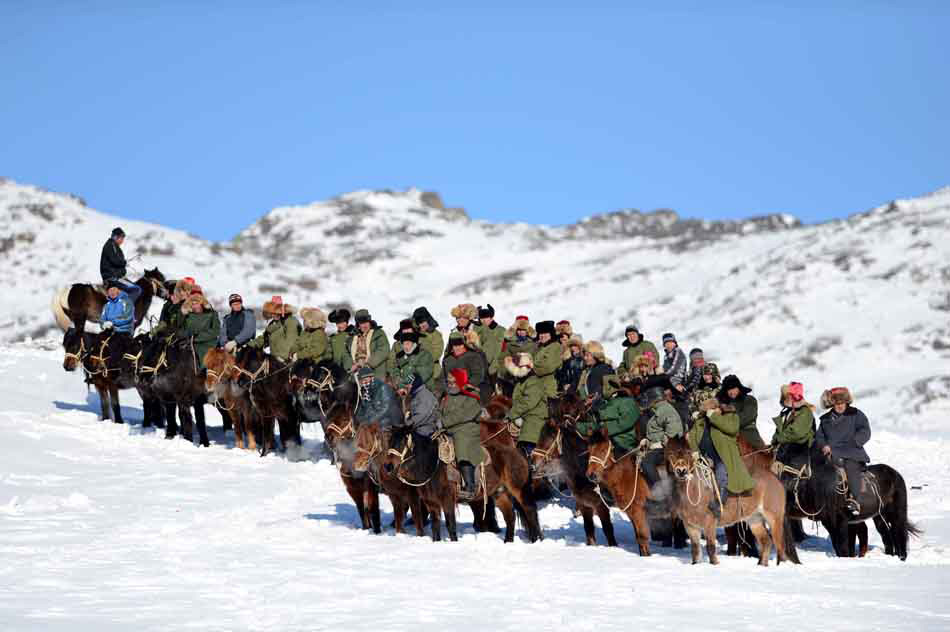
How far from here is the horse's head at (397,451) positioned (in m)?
14.4

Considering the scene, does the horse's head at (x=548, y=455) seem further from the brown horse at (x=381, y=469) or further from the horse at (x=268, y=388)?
the horse at (x=268, y=388)

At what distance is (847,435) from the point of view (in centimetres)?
1430

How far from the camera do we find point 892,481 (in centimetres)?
1420

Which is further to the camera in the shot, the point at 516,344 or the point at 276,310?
the point at 276,310

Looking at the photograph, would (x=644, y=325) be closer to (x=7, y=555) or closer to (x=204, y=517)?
(x=204, y=517)

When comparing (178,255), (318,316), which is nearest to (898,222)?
(178,255)

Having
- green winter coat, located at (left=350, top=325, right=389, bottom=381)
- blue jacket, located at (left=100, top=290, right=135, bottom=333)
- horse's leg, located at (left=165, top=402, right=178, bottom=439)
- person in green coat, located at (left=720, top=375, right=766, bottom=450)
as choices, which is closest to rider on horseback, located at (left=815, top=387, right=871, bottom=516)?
person in green coat, located at (left=720, top=375, right=766, bottom=450)

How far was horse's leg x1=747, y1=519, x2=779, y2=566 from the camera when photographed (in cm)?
1320

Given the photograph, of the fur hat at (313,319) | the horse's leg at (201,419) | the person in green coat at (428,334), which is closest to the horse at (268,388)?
the fur hat at (313,319)

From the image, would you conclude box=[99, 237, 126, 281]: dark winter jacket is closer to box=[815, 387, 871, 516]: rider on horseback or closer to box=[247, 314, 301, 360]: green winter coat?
box=[247, 314, 301, 360]: green winter coat

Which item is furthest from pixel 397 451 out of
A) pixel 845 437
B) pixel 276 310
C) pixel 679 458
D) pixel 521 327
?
pixel 276 310

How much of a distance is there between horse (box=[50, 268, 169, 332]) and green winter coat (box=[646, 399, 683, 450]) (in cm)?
1202

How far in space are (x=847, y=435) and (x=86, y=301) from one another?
15477 millimetres

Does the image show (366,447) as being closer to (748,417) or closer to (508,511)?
(508,511)
